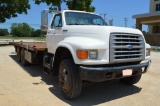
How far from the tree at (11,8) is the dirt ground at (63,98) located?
17242 millimetres

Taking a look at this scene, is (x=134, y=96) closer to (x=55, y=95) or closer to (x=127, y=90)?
(x=127, y=90)

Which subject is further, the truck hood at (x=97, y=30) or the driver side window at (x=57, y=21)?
the driver side window at (x=57, y=21)

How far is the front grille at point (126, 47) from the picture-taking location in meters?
5.19

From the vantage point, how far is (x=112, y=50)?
5.13 meters

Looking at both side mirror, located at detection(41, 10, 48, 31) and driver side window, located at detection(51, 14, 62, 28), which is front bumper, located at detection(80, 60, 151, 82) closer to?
driver side window, located at detection(51, 14, 62, 28)

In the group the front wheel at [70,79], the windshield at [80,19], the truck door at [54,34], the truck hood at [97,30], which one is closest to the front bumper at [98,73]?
the front wheel at [70,79]

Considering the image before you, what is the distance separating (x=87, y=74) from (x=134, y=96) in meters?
1.80

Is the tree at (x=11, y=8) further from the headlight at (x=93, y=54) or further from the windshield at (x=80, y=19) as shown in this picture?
the headlight at (x=93, y=54)

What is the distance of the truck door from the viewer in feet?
21.8

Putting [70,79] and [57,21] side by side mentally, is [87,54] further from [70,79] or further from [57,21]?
[57,21]

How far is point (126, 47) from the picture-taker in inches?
211

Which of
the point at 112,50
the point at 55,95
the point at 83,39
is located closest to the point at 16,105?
the point at 55,95

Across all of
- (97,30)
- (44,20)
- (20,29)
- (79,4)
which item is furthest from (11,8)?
(20,29)

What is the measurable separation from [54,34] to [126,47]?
2484 mm
